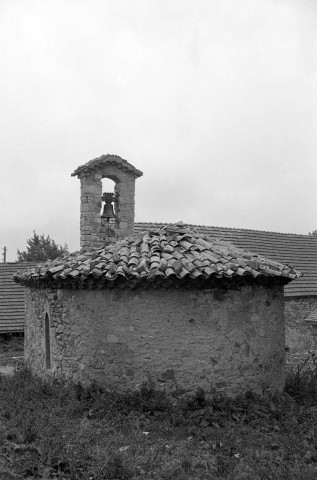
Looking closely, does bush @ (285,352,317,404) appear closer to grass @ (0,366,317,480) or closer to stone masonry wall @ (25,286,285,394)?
grass @ (0,366,317,480)

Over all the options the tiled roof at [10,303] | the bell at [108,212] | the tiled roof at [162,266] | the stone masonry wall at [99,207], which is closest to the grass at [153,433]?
the tiled roof at [162,266]

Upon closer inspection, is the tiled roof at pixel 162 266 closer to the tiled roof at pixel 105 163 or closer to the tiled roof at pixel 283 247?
the tiled roof at pixel 105 163

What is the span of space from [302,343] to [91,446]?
39.2 ft

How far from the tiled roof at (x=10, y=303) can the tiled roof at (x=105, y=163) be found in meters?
7.88

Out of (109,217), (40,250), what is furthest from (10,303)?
(40,250)

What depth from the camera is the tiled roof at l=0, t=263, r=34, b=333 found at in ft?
59.7

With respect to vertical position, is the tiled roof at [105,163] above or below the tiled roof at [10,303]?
above

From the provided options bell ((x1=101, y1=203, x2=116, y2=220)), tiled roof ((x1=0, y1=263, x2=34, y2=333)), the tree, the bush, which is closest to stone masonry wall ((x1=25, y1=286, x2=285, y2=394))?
the bush

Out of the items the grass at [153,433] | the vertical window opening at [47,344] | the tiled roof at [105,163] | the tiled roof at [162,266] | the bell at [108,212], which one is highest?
the tiled roof at [105,163]

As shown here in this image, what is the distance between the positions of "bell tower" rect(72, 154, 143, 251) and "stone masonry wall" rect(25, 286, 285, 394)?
2.82 metres

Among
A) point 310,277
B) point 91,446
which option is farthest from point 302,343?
point 91,446

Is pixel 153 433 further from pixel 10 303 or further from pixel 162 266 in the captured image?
pixel 10 303

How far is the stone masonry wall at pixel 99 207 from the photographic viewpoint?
12422 millimetres

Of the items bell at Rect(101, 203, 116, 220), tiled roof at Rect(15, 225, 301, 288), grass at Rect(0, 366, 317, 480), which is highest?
bell at Rect(101, 203, 116, 220)
